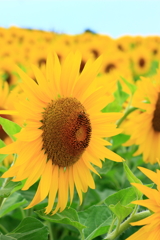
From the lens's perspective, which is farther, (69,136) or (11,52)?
(11,52)

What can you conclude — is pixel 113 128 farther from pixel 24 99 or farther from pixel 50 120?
pixel 24 99

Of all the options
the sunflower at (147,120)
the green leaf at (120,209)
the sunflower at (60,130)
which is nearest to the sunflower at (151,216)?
the green leaf at (120,209)

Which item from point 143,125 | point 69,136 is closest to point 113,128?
point 69,136

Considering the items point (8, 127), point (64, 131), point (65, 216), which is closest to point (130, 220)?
point (65, 216)

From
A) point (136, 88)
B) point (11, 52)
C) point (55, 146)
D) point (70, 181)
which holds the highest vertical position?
point (11, 52)

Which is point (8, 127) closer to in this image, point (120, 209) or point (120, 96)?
point (120, 209)

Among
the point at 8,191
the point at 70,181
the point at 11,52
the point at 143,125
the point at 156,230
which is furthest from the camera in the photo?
the point at 11,52

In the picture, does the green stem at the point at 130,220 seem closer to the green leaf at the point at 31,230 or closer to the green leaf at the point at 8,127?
the green leaf at the point at 31,230
